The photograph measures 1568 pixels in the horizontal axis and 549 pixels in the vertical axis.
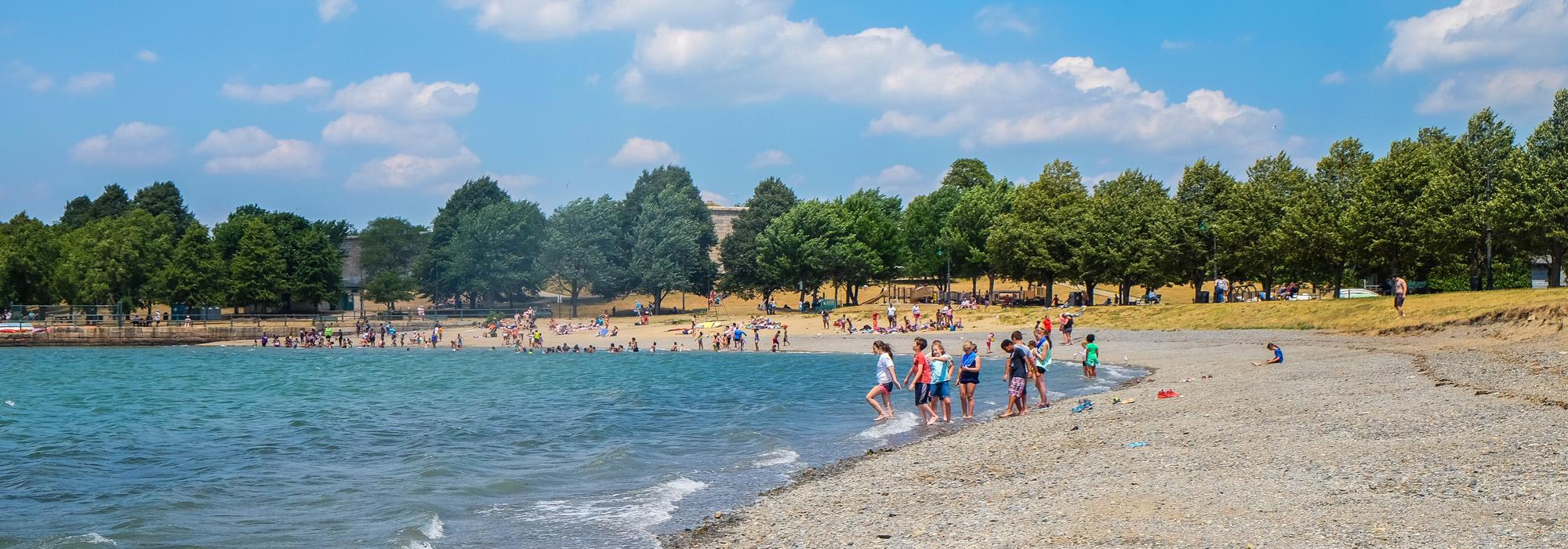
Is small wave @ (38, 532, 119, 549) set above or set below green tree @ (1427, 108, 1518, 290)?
below

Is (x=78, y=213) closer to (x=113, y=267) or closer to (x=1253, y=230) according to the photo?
(x=113, y=267)

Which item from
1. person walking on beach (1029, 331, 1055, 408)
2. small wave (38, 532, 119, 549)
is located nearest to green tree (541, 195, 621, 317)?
person walking on beach (1029, 331, 1055, 408)

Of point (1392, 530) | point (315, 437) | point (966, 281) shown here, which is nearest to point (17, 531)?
point (315, 437)

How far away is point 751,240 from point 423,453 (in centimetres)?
7523

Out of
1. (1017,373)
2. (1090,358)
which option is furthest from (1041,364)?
(1090,358)

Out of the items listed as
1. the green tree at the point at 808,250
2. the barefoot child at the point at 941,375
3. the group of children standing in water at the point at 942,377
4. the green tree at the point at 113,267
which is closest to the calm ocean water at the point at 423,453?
the group of children standing in water at the point at 942,377

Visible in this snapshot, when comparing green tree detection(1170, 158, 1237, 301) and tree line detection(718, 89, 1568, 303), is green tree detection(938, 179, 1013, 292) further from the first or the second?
green tree detection(1170, 158, 1237, 301)

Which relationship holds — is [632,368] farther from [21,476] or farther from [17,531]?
[17,531]

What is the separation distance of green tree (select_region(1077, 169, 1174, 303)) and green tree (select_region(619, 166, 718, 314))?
35.1 m

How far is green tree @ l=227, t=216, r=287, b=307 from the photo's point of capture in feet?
290

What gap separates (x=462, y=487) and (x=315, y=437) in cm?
948

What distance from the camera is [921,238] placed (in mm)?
93875

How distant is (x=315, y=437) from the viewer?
24.2 m

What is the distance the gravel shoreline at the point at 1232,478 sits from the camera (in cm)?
916
